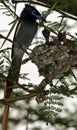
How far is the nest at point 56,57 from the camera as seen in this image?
174 centimetres

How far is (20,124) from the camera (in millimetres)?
3080

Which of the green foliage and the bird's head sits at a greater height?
the bird's head

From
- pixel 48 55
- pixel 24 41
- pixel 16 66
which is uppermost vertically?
pixel 24 41

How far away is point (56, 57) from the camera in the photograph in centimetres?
189

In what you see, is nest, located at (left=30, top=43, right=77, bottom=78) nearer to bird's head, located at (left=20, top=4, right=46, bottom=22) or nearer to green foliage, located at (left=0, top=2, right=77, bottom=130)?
green foliage, located at (left=0, top=2, right=77, bottom=130)

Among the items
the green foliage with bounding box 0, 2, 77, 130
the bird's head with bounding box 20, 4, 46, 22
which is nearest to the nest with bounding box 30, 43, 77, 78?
the green foliage with bounding box 0, 2, 77, 130

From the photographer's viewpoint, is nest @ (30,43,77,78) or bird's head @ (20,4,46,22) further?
bird's head @ (20,4,46,22)

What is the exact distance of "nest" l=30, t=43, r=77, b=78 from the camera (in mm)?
1742

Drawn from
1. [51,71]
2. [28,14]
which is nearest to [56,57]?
[51,71]

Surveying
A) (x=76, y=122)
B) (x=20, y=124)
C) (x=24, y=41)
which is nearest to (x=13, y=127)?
(x=20, y=124)

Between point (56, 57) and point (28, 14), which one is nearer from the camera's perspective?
point (56, 57)

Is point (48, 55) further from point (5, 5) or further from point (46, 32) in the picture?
point (5, 5)

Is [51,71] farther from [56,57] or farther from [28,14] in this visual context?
[28,14]

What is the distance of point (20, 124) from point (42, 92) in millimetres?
1572
